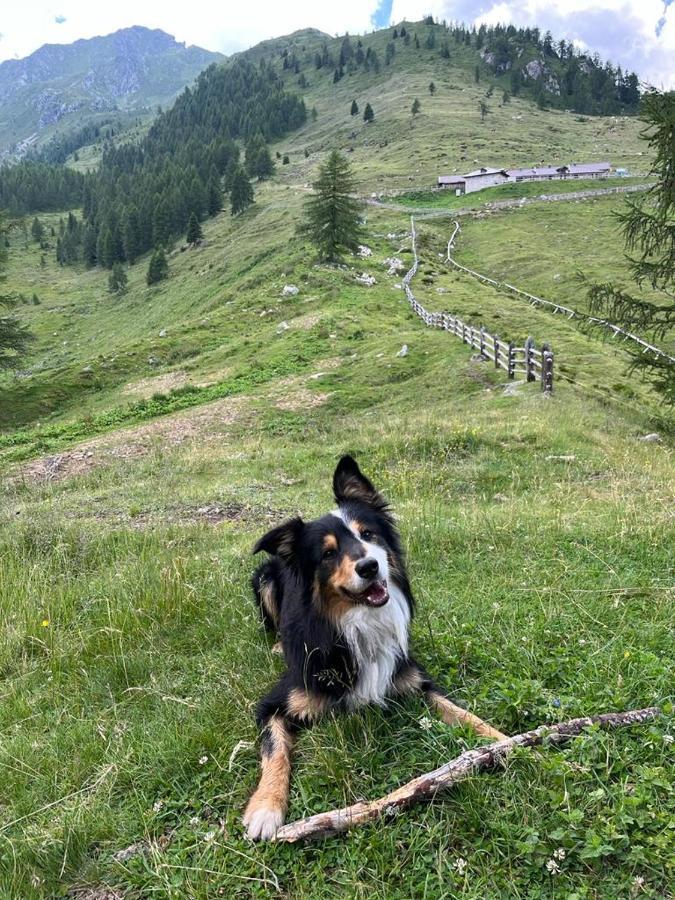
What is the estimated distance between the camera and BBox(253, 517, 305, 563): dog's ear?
3436 millimetres

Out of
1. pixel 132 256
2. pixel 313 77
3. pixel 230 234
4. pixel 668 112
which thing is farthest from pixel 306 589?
pixel 313 77

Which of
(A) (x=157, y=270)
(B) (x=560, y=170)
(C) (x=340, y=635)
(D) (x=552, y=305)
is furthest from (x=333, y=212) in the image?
(B) (x=560, y=170)

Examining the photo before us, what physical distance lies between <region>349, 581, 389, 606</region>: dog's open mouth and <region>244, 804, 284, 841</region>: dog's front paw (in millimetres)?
1139

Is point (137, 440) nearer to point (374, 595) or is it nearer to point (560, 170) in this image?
point (374, 595)

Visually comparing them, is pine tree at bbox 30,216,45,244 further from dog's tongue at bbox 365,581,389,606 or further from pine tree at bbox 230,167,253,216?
dog's tongue at bbox 365,581,389,606

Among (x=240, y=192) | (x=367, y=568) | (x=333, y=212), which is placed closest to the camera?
(x=367, y=568)

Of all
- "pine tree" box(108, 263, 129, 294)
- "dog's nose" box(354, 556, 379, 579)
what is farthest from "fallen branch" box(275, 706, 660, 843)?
"pine tree" box(108, 263, 129, 294)

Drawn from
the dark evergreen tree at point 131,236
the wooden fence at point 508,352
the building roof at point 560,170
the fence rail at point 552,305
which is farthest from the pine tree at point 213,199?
the wooden fence at point 508,352

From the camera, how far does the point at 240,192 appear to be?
83125 mm

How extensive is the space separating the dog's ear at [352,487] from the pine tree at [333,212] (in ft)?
143

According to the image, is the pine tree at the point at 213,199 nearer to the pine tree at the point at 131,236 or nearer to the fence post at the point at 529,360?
the pine tree at the point at 131,236

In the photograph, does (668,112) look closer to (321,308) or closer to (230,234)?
(321,308)

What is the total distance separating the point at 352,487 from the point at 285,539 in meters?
0.73

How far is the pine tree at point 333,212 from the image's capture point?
44.0m
